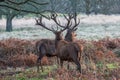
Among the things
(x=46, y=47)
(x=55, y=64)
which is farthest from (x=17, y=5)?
(x=55, y=64)

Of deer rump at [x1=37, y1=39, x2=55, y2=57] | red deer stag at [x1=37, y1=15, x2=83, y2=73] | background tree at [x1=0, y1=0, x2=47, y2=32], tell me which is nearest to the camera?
background tree at [x1=0, y1=0, x2=47, y2=32]

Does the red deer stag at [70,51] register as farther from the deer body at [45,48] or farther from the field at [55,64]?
the deer body at [45,48]

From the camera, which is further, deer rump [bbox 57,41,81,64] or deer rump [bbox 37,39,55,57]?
deer rump [bbox 37,39,55,57]

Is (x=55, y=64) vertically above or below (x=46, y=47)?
below

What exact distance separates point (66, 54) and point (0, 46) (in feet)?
27.7

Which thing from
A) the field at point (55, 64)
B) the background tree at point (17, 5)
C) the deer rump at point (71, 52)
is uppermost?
the background tree at point (17, 5)

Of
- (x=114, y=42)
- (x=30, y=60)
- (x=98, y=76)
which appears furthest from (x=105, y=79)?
(x=114, y=42)

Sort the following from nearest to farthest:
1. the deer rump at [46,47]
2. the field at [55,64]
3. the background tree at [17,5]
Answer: the background tree at [17,5] < the field at [55,64] < the deer rump at [46,47]

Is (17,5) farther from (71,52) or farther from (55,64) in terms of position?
(55,64)

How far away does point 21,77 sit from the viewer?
1470cm

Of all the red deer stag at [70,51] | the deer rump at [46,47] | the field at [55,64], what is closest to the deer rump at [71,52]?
the red deer stag at [70,51]

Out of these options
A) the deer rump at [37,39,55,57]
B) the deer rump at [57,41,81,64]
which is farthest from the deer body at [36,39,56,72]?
the deer rump at [57,41,81,64]

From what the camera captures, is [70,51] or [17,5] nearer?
[70,51]

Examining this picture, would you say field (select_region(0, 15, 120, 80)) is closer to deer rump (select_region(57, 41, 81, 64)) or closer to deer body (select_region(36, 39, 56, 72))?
deer rump (select_region(57, 41, 81, 64))
